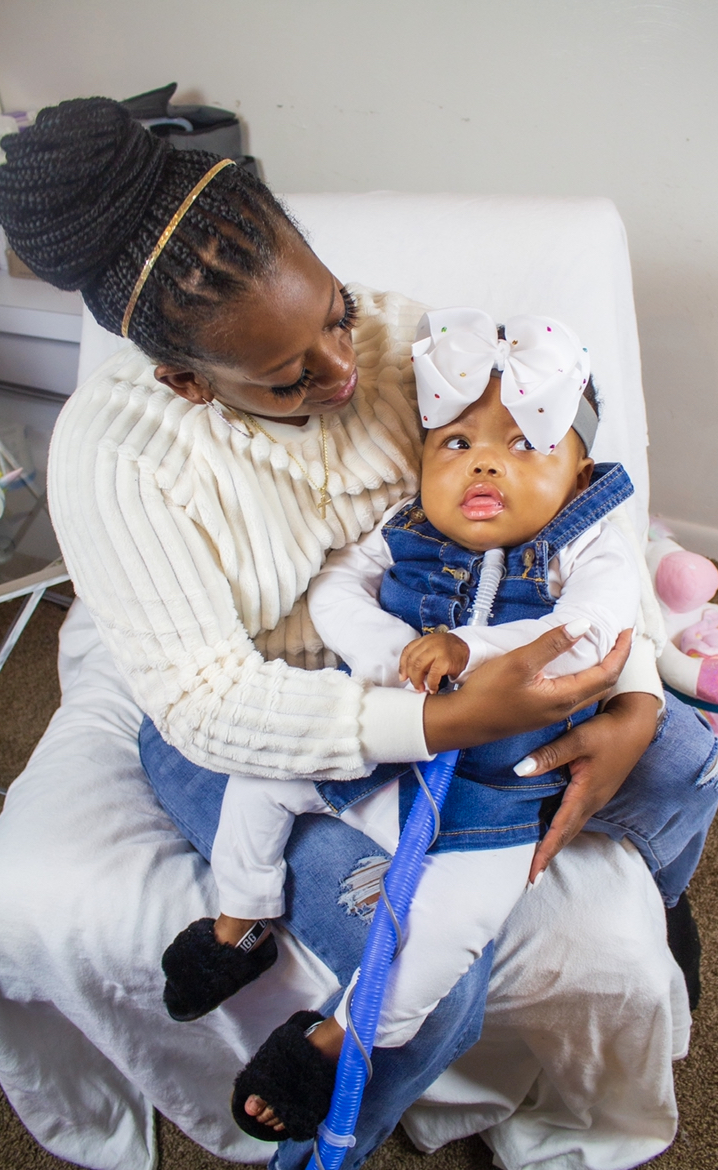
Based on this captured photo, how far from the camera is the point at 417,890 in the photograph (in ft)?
2.73

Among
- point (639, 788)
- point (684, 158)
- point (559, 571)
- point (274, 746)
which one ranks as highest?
point (684, 158)

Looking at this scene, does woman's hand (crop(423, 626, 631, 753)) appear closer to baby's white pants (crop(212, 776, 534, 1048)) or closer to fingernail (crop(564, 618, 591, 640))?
fingernail (crop(564, 618, 591, 640))

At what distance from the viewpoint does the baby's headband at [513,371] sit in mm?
867

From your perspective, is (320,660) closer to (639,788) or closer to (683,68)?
(639,788)

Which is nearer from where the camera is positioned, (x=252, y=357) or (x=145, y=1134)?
(x=252, y=357)

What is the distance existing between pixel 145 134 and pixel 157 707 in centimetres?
55

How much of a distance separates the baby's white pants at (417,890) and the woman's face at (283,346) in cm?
42

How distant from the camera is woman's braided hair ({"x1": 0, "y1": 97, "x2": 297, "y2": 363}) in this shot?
2.27ft

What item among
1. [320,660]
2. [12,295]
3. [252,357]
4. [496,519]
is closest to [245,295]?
[252,357]

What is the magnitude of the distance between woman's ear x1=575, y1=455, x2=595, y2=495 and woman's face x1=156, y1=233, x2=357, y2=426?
12.2 inches

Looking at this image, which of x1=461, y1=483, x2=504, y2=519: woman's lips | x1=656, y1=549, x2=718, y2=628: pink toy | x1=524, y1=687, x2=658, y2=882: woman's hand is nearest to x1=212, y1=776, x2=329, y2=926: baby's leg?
x1=524, y1=687, x2=658, y2=882: woman's hand

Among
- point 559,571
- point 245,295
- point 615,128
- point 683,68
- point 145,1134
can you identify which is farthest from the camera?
point 615,128

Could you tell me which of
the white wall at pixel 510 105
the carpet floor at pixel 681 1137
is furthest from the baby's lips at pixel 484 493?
the white wall at pixel 510 105

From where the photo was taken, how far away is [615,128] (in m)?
1.58
